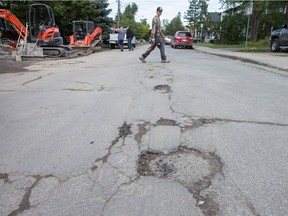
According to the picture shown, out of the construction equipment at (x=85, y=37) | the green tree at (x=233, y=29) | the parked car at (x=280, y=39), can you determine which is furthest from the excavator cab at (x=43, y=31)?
the green tree at (x=233, y=29)

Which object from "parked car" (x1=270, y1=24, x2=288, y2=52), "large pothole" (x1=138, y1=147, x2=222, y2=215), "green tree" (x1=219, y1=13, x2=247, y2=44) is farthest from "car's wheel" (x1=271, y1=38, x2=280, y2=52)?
"green tree" (x1=219, y1=13, x2=247, y2=44)

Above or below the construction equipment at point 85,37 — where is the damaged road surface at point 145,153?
below

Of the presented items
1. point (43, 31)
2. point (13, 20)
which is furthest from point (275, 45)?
point (13, 20)

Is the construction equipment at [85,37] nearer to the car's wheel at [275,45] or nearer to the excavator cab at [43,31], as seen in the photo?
the excavator cab at [43,31]

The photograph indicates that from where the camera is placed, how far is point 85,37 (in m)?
20.5

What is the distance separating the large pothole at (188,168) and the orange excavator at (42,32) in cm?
1401

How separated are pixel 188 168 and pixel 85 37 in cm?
1931

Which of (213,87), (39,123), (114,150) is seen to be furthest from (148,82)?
(114,150)

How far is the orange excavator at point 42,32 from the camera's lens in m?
15.4

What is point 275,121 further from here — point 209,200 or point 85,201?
point 85,201

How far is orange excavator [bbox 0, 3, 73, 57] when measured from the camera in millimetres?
15405

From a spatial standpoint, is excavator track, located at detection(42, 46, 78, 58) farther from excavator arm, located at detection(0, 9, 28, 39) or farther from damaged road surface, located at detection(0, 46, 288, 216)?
damaged road surface, located at detection(0, 46, 288, 216)

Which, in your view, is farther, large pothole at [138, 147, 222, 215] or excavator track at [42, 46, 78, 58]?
excavator track at [42, 46, 78, 58]

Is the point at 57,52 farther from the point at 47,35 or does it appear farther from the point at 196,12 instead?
the point at 196,12
